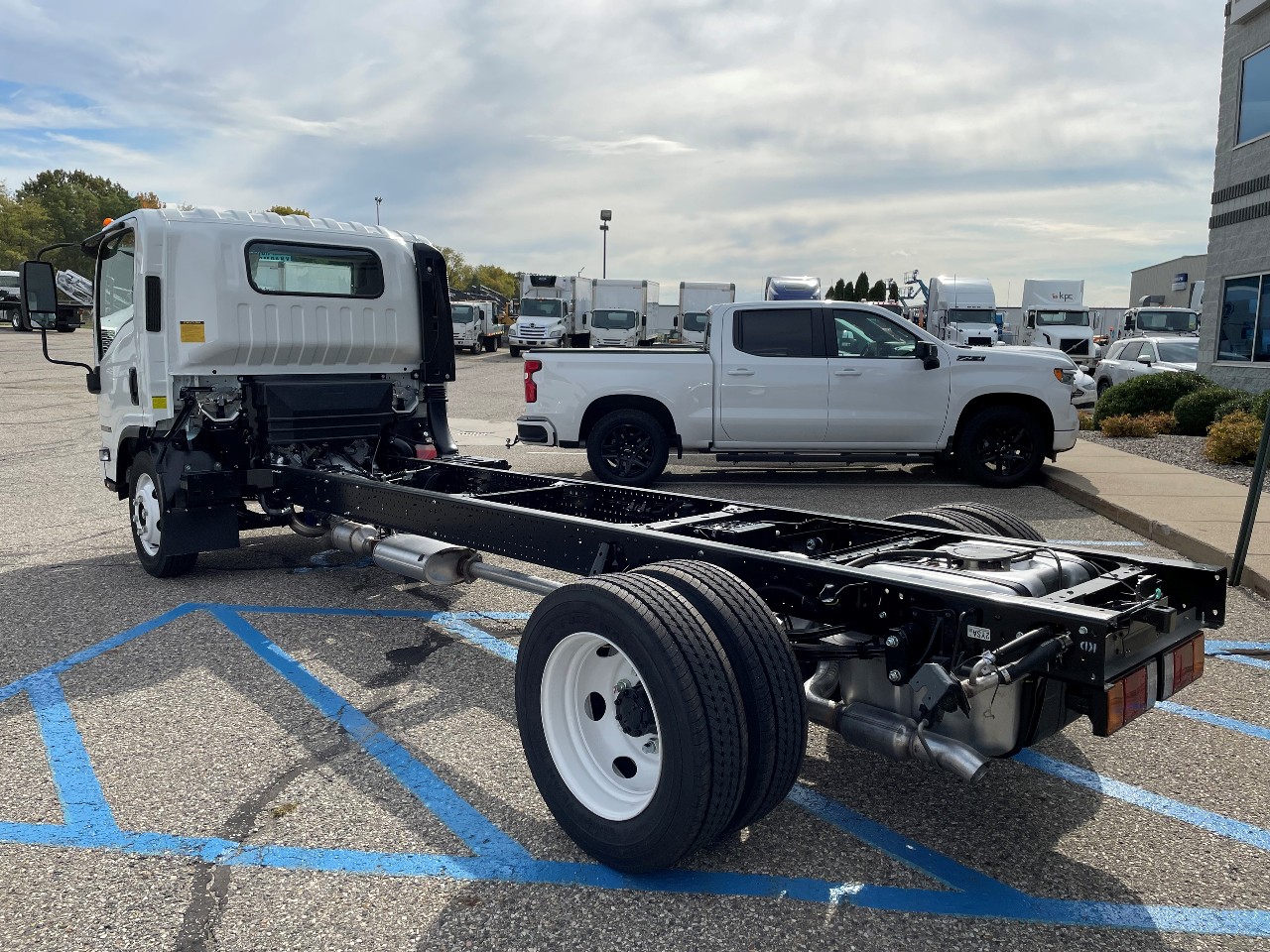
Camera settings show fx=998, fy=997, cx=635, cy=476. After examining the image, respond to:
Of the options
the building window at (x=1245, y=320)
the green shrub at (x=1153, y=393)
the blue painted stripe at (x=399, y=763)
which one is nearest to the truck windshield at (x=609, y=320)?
the building window at (x=1245, y=320)

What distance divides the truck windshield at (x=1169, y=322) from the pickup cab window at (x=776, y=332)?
2188 cm

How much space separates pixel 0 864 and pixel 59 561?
4.60 meters

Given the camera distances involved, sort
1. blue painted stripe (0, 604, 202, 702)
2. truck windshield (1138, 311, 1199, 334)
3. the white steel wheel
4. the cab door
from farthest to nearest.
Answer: truck windshield (1138, 311, 1199, 334) → the cab door → blue painted stripe (0, 604, 202, 702) → the white steel wheel

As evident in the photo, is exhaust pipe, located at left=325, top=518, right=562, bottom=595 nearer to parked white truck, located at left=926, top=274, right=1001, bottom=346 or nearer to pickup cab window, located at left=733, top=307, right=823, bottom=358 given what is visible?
pickup cab window, located at left=733, top=307, right=823, bottom=358

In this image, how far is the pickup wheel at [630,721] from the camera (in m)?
2.83

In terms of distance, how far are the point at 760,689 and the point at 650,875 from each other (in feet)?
2.36

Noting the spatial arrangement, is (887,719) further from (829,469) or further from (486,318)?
(486,318)

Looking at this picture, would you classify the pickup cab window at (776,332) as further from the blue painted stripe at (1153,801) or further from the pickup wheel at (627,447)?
the blue painted stripe at (1153,801)

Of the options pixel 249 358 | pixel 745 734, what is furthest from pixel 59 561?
pixel 745 734

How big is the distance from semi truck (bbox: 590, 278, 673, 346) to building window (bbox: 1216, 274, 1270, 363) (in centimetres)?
2385

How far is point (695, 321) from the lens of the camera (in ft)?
133

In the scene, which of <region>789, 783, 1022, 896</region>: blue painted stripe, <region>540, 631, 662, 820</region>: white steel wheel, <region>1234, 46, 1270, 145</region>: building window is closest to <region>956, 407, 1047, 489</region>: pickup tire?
<region>789, 783, 1022, 896</region>: blue painted stripe

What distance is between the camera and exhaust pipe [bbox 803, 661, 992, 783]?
291 centimetres

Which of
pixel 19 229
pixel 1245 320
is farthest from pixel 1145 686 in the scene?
pixel 19 229
